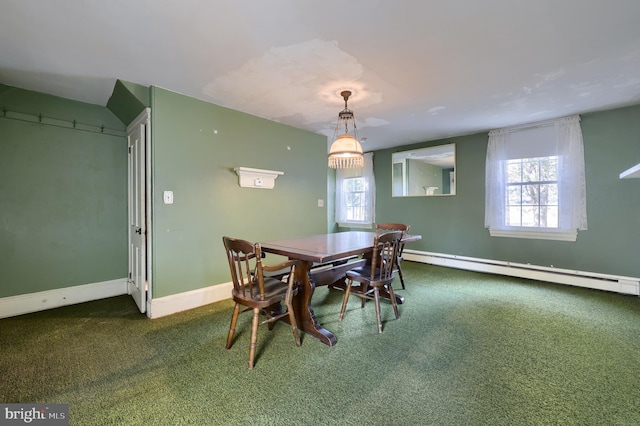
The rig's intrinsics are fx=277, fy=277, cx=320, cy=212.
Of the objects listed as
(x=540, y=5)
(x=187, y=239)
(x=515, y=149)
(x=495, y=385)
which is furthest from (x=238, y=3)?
(x=515, y=149)

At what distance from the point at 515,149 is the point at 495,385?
3.75 meters

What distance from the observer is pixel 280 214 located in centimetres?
405

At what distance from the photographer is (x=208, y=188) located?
3.25 metres

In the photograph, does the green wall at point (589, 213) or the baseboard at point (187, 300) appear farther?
the green wall at point (589, 213)

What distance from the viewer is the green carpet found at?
4.93 ft

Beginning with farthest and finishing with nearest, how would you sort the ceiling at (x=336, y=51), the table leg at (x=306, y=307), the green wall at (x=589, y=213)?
the green wall at (x=589, y=213) → the table leg at (x=306, y=307) → the ceiling at (x=336, y=51)

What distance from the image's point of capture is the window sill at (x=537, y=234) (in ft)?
12.5

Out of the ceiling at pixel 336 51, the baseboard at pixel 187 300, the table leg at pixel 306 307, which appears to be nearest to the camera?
the ceiling at pixel 336 51

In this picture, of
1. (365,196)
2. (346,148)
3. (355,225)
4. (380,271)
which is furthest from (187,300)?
(365,196)

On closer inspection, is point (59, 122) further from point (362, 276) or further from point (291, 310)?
point (362, 276)

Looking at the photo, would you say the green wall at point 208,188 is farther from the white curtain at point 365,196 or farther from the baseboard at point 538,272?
the baseboard at point 538,272

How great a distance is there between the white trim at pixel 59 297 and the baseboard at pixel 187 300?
1090mm

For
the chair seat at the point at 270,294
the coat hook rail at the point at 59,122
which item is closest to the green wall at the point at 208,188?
the coat hook rail at the point at 59,122

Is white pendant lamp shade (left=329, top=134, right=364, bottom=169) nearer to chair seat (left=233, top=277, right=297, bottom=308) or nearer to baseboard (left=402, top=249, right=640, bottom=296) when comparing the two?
chair seat (left=233, top=277, right=297, bottom=308)
